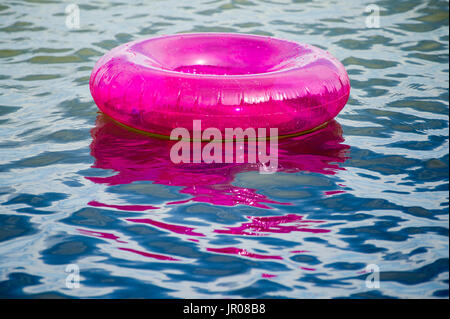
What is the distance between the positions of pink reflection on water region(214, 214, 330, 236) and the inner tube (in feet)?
2.65

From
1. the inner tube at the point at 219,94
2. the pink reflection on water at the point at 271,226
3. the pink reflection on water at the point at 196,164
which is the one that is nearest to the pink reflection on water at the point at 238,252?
the pink reflection on water at the point at 271,226

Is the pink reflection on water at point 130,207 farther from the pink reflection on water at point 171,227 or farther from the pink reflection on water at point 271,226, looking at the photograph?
the pink reflection on water at point 271,226

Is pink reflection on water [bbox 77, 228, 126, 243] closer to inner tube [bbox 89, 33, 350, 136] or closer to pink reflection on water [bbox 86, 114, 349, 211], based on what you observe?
pink reflection on water [bbox 86, 114, 349, 211]

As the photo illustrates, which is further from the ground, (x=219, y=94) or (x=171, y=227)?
(x=219, y=94)

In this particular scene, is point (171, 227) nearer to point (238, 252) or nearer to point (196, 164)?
point (238, 252)

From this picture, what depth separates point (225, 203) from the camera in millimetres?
3000

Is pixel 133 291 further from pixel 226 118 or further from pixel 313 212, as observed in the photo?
pixel 226 118

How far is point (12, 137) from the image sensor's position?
3.83m

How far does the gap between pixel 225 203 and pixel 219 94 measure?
29.2 inches

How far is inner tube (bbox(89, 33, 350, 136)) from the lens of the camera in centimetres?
348

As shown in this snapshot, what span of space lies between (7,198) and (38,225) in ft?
1.18

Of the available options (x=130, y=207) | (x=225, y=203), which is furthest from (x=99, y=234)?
(x=225, y=203)

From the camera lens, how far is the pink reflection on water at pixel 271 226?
2762 mm
